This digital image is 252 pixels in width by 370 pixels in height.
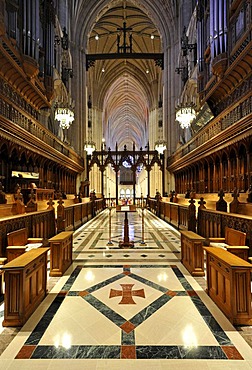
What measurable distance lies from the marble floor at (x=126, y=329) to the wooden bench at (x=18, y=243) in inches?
25.6

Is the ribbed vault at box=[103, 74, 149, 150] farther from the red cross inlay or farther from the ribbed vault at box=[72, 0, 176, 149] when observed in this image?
the red cross inlay

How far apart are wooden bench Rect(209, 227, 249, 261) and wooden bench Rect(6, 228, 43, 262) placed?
2.83m

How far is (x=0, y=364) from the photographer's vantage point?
1.86 m

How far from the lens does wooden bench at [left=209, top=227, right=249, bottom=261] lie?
334 cm

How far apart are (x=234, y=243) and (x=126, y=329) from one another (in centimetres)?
228

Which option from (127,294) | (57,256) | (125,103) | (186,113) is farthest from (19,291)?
(125,103)

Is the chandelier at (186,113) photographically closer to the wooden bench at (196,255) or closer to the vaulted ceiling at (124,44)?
the wooden bench at (196,255)

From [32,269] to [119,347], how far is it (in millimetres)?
1219

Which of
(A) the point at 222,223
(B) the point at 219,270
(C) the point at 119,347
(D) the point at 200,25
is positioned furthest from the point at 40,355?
(D) the point at 200,25

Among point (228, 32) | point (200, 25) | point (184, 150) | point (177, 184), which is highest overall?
point (200, 25)

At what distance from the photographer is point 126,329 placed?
7.68ft

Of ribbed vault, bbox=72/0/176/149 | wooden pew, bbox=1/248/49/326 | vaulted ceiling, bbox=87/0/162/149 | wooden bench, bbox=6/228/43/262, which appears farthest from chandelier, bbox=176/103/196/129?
vaulted ceiling, bbox=87/0/162/149

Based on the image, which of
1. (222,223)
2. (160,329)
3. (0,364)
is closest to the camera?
(0,364)

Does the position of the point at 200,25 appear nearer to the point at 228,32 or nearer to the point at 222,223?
the point at 228,32
